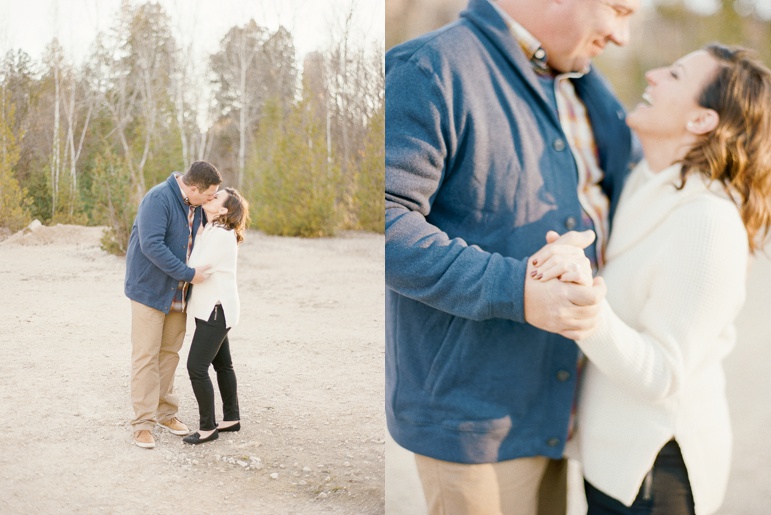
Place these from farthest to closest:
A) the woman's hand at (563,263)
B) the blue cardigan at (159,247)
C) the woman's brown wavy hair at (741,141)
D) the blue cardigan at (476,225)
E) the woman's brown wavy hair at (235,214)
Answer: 1. the woman's brown wavy hair at (235,214)
2. the blue cardigan at (159,247)
3. the woman's brown wavy hair at (741,141)
4. the blue cardigan at (476,225)
5. the woman's hand at (563,263)

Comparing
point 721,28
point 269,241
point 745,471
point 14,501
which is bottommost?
point 14,501

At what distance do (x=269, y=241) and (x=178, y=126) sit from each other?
531 millimetres

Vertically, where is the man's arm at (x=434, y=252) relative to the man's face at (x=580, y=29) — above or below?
below

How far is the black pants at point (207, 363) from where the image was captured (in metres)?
2.59

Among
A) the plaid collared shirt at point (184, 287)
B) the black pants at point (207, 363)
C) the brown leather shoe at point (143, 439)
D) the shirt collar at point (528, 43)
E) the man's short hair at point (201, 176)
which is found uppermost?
the shirt collar at point (528, 43)

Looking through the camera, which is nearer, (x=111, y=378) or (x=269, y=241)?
(x=111, y=378)

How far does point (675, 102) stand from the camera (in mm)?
1853

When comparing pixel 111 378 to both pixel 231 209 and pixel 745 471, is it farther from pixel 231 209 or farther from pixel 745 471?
pixel 745 471

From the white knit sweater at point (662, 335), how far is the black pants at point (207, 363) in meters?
1.30

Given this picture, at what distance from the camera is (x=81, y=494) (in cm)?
249

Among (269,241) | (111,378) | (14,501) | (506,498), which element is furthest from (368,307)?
(14,501)

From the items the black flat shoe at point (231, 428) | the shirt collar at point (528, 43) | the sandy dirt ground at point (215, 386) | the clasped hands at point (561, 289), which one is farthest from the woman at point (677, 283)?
the black flat shoe at point (231, 428)

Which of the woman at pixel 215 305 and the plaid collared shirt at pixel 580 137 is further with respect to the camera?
the woman at pixel 215 305

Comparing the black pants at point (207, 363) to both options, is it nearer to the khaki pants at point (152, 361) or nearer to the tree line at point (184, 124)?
the khaki pants at point (152, 361)
